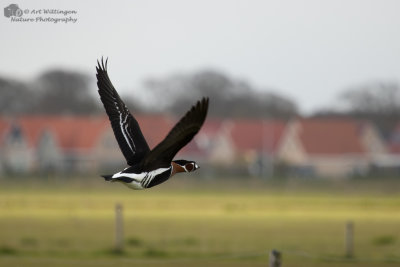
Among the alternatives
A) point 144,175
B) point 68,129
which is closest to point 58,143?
point 68,129

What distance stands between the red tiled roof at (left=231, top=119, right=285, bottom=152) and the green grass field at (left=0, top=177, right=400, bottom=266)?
3752 cm

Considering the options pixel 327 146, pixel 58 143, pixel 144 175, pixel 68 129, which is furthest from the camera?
pixel 68 129

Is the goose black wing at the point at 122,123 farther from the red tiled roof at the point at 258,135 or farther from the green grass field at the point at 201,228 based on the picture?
the red tiled roof at the point at 258,135

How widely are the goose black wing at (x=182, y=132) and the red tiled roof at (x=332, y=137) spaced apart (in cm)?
7927

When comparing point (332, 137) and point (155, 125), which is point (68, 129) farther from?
point (332, 137)

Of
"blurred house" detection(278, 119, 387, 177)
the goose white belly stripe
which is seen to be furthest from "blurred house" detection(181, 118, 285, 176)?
the goose white belly stripe

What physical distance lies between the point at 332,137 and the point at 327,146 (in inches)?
53.5

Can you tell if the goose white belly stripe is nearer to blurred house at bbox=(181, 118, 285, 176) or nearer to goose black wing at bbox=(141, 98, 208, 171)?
goose black wing at bbox=(141, 98, 208, 171)

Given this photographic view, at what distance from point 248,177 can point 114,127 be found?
61018 millimetres

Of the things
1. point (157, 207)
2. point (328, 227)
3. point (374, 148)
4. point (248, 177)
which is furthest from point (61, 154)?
point (328, 227)

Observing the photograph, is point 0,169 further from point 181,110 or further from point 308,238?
point 308,238

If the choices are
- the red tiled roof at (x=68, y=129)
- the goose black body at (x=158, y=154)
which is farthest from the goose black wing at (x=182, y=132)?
the red tiled roof at (x=68, y=129)

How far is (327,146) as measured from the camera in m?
91.8

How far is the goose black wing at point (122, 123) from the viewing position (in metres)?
11.3
